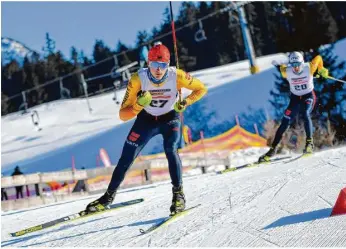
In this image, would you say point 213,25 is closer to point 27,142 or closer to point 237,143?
point 27,142

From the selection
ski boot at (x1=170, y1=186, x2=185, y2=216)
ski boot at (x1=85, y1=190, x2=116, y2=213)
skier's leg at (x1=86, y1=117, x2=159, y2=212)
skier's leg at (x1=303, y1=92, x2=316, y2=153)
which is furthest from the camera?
skier's leg at (x1=303, y1=92, x2=316, y2=153)

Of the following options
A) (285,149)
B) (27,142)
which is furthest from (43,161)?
(285,149)

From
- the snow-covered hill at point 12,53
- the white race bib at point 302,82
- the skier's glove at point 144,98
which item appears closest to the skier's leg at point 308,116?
the white race bib at point 302,82

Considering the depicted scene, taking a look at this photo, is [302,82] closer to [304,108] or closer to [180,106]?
[304,108]

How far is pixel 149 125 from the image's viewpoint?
5.16m

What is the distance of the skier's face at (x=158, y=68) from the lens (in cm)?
488

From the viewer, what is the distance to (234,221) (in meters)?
3.99

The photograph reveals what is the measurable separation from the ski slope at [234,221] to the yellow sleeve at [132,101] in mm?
1117

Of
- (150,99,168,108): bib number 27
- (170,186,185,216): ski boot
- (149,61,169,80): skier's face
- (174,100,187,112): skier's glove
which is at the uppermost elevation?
(149,61,169,80): skier's face

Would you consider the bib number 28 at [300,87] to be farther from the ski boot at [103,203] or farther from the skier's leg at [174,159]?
the ski boot at [103,203]

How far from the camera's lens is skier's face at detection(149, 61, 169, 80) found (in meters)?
4.88

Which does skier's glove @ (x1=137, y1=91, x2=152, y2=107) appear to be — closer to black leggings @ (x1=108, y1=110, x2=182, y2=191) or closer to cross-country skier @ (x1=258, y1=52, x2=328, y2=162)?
black leggings @ (x1=108, y1=110, x2=182, y2=191)

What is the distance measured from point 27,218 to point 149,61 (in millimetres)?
3020

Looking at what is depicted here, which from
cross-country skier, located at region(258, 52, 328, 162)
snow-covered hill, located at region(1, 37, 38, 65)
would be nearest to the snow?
cross-country skier, located at region(258, 52, 328, 162)
